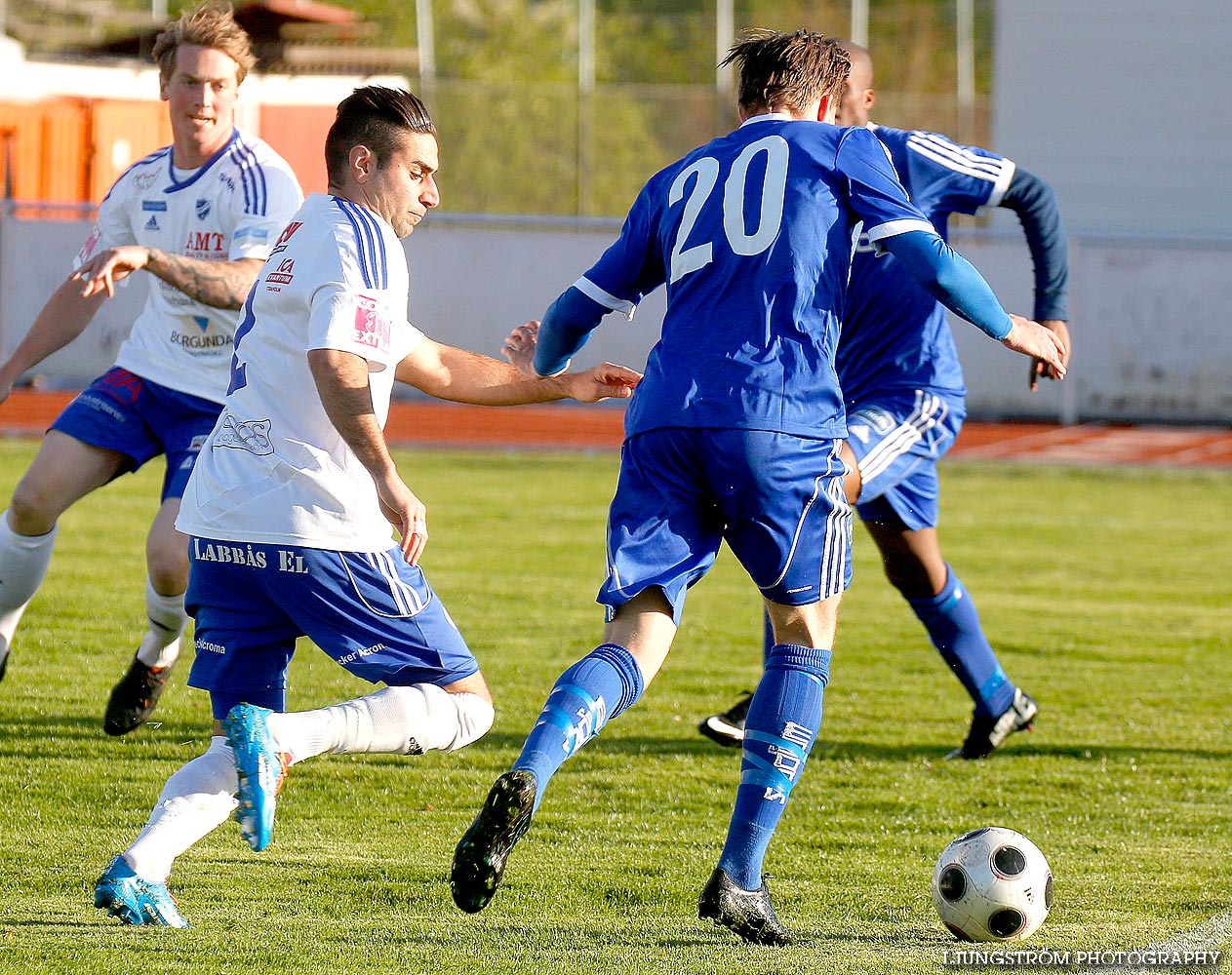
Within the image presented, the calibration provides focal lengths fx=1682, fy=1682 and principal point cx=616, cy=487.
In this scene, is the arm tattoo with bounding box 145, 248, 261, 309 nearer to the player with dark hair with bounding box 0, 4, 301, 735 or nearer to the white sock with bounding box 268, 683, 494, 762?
the player with dark hair with bounding box 0, 4, 301, 735

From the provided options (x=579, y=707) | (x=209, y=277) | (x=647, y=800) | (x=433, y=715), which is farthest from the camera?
(x=647, y=800)

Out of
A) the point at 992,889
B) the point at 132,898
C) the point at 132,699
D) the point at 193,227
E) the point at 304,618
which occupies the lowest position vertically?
the point at 132,699

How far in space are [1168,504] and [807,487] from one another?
1056 cm

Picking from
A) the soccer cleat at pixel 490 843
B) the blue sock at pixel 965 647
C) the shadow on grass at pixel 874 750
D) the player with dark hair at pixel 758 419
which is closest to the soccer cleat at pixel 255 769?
the soccer cleat at pixel 490 843

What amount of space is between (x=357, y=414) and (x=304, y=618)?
0.47m

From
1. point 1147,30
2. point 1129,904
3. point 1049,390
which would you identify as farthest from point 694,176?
point 1147,30

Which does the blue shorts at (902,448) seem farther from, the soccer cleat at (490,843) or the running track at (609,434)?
the running track at (609,434)

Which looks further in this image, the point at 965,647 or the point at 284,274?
the point at 965,647

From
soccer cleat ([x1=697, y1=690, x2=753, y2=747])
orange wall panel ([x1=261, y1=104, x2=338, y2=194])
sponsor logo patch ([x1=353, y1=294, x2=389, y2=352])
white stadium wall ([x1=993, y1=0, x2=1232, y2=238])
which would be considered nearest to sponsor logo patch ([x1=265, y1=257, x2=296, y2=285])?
sponsor logo patch ([x1=353, y1=294, x2=389, y2=352])

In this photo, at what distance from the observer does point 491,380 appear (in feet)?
13.8

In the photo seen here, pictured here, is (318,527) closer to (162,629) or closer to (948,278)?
(948,278)

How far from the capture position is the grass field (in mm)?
3664

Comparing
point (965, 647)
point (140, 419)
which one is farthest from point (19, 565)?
point (965, 647)

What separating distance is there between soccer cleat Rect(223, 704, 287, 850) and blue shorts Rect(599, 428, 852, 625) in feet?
2.66
